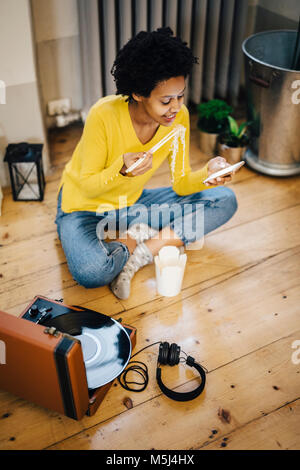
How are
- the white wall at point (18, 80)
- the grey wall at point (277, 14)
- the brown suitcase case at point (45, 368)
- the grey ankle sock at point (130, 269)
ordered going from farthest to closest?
1. the grey wall at point (277, 14)
2. the white wall at point (18, 80)
3. the grey ankle sock at point (130, 269)
4. the brown suitcase case at point (45, 368)

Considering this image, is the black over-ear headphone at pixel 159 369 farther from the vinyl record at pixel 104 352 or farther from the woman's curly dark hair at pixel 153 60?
the woman's curly dark hair at pixel 153 60

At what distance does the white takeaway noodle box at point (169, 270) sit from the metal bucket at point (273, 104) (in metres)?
0.82

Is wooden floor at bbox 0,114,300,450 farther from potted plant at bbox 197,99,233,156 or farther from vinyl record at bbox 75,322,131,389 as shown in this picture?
potted plant at bbox 197,99,233,156

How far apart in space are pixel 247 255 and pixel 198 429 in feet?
2.45

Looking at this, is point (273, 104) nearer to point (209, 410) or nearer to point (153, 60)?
point (153, 60)

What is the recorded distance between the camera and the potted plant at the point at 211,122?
2254 millimetres

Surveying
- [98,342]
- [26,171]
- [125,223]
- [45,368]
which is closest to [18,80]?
[26,171]

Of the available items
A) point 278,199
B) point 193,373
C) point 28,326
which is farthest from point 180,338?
point 278,199

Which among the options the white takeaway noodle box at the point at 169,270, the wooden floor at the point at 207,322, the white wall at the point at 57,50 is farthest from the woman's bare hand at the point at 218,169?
the white wall at the point at 57,50

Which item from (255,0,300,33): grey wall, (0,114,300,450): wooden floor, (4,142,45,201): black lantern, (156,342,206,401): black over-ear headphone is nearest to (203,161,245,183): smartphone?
(0,114,300,450): wooden floor

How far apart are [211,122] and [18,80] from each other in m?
0.94

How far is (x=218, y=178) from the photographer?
58.8 inches

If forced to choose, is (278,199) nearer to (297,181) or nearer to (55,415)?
(297,181)

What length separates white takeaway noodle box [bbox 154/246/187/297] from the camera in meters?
1.54
